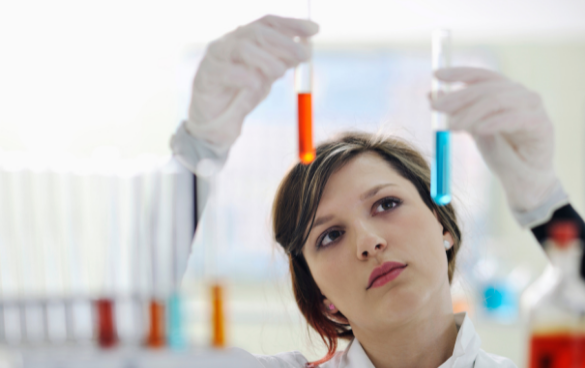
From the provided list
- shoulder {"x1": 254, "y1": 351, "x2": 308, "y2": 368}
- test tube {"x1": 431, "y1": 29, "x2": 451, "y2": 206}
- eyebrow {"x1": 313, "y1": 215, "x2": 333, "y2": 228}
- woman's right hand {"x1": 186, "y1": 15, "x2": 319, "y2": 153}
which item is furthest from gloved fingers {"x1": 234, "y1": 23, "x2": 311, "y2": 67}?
shoulder {"x1": 254, "y1": 351, "x2": 308, "y2": 368}

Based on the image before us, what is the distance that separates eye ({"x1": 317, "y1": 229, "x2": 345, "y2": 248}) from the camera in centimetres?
113

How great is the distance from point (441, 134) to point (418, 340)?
499 mm

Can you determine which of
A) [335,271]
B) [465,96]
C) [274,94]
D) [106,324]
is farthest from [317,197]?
[274,94]

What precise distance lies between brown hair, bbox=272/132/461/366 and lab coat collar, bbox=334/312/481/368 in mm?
130

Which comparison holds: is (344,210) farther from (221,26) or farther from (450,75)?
(221,26)

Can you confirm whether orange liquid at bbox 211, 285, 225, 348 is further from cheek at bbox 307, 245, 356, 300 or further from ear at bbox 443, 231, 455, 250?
ear at bbox 443, 231, 455, 250

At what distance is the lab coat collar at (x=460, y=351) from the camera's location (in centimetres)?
111

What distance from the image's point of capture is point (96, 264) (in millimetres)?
1488

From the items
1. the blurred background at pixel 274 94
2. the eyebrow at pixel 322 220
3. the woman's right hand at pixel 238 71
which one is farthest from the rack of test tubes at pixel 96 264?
the blurred background at pixel 274 94

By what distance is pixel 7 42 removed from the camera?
7.29 ft

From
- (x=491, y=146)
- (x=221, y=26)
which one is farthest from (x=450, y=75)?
(x=221, y=26)

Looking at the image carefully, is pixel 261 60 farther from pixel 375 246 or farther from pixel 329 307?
pixel 329 307

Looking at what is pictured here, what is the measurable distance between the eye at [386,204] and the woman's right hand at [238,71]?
35cm

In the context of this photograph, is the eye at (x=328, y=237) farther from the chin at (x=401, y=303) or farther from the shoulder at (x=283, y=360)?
the shoulder at (x=283, y=360)
